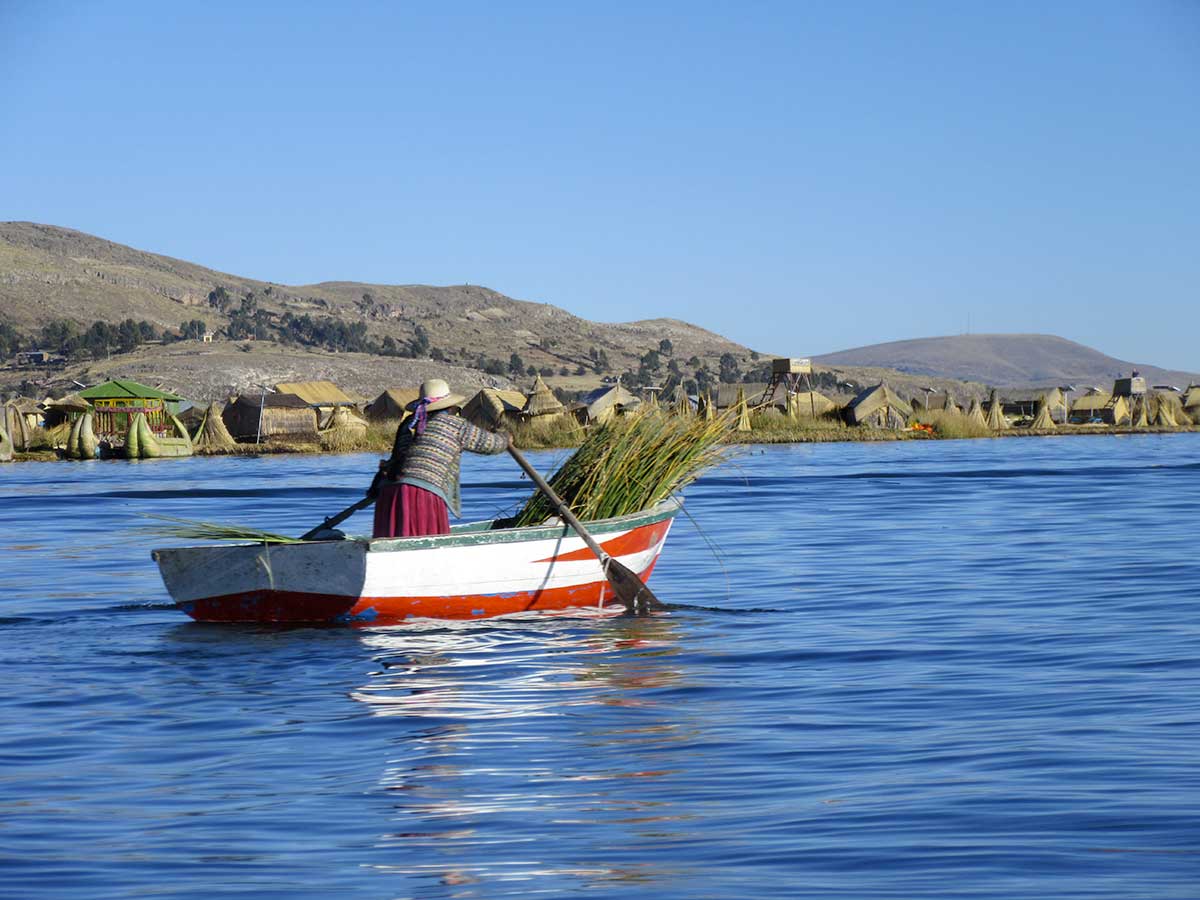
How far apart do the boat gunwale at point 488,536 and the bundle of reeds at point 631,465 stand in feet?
0.67

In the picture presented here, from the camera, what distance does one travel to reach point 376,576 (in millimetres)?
11531

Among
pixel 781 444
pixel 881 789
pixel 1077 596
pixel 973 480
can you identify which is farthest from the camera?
pixel 781 444

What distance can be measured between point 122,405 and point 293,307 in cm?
9843

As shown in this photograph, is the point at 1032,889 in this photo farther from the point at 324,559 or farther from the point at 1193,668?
the point at 324,559

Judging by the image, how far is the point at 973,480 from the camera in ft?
107

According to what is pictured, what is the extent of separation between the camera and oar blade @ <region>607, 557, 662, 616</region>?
1256 cm

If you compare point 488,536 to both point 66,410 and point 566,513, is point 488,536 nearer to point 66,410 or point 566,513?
point 566,513

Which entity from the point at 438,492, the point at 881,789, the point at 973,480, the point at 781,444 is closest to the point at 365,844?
the point at 881,789

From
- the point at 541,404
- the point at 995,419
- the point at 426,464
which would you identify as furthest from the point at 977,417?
the point at 426,464

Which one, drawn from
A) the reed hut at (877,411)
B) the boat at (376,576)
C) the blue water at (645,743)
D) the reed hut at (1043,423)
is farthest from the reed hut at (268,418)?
the boat at (376,576)

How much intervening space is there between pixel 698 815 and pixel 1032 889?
1.43 m

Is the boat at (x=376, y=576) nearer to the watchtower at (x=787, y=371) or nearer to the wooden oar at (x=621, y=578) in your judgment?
the wooden oar at (x=621, y=578)

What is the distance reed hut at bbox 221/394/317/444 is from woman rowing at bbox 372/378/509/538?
49.5 m

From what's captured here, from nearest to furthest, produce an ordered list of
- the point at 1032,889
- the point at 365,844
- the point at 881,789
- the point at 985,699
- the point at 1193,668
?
the point at 1032,889 → the point at 365,844 → the point at 881,789 → the point at 985,699 → the point at 1193,668
